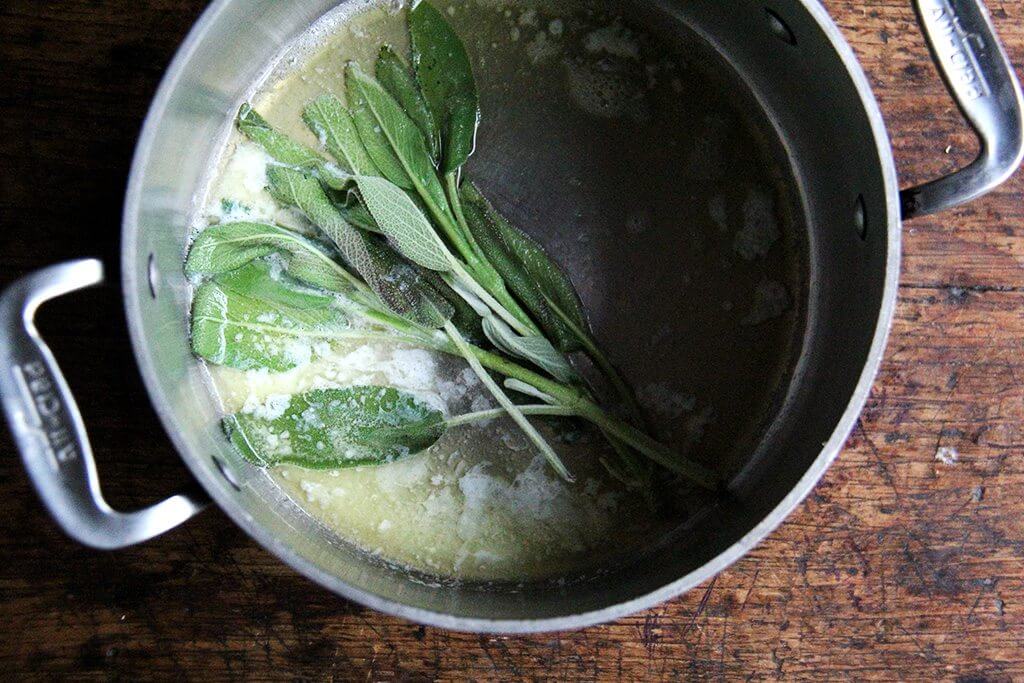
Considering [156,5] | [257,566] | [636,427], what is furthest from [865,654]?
[156,5]

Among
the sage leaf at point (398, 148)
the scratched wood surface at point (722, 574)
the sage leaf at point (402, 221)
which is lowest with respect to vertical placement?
the scratched wood surface at point (722, 574)

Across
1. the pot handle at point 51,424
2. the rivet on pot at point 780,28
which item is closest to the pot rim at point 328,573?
the pot handle at point 51,424

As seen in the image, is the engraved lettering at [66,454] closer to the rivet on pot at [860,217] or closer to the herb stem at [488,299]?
the herb stem at [488,299]

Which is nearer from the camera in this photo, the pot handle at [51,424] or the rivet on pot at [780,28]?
the pot handle at [51,424]

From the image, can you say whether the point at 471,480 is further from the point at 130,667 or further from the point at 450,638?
the point at 130,667

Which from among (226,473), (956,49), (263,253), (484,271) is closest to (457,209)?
(484,271)

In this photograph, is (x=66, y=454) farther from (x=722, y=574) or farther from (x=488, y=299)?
(x=722, y=574)

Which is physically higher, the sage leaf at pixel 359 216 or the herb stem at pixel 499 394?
the sage leaf at pixel 359 216
